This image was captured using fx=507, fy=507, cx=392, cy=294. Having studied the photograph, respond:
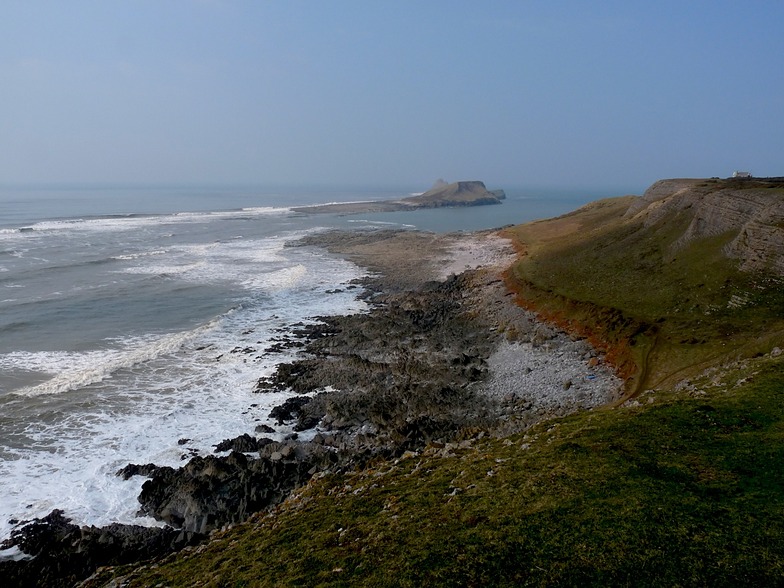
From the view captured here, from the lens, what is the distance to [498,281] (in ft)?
150

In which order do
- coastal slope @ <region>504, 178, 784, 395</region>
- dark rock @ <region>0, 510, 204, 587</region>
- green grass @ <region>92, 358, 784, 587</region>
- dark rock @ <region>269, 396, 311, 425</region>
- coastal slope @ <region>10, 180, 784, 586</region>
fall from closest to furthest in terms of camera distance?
green grass @ <region>92, 358, 784, 587</region>
coastal slope @ <region>10, 180, 784, 586</region>
dark rock @ <region>0, 510, 204, 587</region>
dark rock @ <region>269, 396, 311, 425</region>
coastal slope @ <region>504, 178, 784, 395</region>

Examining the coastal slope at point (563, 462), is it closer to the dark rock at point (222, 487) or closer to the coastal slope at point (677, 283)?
the coastal slope at point (677, 283)

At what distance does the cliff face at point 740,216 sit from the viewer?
99.1 ft

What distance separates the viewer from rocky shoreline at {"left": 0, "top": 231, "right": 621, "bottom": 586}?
50.8 feet

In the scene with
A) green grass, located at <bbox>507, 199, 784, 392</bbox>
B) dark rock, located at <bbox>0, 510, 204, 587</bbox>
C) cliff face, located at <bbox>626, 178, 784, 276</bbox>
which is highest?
cliff face, located at <bbox>626, 178, 784, 276</bbox>

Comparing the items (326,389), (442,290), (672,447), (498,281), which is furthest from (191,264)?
(672,447)

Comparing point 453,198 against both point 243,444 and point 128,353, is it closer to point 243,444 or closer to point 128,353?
point 128,353

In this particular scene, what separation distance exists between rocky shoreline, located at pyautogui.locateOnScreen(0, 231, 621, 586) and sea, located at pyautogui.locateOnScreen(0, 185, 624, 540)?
1.18 meters

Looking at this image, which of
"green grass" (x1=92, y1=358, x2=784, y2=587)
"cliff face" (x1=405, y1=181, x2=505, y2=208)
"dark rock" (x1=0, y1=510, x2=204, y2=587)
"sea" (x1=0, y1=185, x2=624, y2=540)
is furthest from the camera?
"cliff face" (x1=405, y1=181, x2=505, y2=208)

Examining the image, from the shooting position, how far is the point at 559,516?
10266 mm

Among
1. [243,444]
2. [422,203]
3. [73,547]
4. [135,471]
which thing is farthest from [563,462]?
[422,203]

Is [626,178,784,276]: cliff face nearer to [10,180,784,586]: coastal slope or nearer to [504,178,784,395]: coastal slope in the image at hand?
[504,178,784,395]: coastal slope

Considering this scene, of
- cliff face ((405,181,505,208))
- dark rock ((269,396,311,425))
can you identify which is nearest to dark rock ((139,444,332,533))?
dark rock ((269,396,311,425))

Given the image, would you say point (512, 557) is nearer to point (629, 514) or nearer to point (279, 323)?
point (629, 514)
